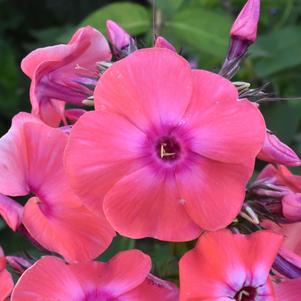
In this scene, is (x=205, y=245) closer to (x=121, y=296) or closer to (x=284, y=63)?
(x=121, y=296)

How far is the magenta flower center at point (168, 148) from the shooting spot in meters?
0.96

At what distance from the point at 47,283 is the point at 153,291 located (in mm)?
138

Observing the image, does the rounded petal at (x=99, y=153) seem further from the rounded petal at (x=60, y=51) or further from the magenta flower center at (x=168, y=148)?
the rounded petal at (x=60, y=51)

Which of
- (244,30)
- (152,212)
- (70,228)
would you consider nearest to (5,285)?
(70,228)

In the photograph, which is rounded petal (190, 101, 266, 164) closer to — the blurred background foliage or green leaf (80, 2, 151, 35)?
the blurred background foliage

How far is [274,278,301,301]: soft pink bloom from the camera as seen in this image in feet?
3.24

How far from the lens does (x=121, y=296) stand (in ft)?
3.21

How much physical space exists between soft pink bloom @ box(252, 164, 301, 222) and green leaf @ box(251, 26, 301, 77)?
0.67m

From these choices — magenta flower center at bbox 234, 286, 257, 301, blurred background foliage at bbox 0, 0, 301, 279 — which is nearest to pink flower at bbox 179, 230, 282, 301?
magenta flower center at bbox 234, 286, 257, 301

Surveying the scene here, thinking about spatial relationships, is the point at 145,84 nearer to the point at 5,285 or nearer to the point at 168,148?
the point at 168,148

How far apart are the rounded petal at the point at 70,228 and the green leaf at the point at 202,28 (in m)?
0.81

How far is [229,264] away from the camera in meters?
0.93

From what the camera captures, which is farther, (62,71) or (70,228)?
(62,71)

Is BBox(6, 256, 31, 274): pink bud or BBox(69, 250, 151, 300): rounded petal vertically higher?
BBox(69, 250, 151, 300): rounded petal
